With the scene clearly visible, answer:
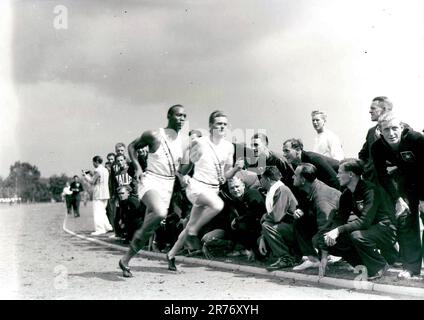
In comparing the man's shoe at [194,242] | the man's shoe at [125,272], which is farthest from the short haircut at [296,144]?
the man's shoe at [125,272]

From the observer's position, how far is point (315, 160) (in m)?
7.60

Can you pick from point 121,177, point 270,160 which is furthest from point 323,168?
point 121,177

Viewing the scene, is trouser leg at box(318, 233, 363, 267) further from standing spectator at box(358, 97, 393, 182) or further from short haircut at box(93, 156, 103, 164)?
short haircut at box(93, 156, 103, 164)

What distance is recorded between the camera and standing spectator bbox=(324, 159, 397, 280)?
6.34m

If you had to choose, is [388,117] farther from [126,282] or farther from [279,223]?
[126,282]

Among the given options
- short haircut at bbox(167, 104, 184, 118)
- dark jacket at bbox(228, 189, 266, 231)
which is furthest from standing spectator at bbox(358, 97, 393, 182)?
short haircut at bbox(167, 104, 184, 118)

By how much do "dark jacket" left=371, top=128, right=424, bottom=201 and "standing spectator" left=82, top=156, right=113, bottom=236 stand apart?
9.15 m

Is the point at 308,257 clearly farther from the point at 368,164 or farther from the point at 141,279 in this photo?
the point at 141,279

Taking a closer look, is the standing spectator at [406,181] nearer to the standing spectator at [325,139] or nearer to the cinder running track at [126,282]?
the cinder running track at [126,282]

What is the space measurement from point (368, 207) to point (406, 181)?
52 centimetres

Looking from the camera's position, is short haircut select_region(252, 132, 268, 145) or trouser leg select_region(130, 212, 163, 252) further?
short haircut select_region(252, 132, 268, 145)

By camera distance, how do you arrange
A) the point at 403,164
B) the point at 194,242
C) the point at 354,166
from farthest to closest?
the point at 194,242 < the point at 354,166 < the point at 403,164

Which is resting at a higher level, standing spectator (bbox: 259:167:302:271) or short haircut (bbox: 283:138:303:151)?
short haircut (bbox: 283:138:303:151)

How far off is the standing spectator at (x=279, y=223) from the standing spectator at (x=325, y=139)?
1067 millimetres
